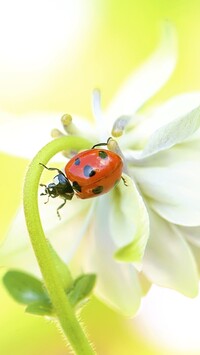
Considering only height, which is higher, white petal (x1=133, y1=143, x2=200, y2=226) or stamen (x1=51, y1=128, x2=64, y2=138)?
stamen (x1=51, y1=128, x2=64, y2=138)

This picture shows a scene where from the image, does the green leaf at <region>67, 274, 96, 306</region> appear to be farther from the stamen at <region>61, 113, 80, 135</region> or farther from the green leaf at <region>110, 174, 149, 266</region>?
the stamen at <region>61, 113, 80, 135</region>

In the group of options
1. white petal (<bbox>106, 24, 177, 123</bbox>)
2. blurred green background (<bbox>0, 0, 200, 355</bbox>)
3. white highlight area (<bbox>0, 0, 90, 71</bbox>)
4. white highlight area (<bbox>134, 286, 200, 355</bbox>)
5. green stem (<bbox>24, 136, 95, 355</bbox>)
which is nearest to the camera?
green stem (<bbox>24, 136, 95, 355</bbox>)

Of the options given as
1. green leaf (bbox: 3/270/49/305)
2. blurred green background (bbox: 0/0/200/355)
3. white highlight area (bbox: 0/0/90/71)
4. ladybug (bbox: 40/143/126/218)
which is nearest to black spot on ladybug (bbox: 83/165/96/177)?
ladybug (bbox: 40/143/126/218)

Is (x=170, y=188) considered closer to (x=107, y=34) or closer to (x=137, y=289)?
(x=137, y=289)

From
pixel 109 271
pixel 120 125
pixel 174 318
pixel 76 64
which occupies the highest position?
pixel 120 125

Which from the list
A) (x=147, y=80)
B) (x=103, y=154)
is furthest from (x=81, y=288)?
(x=147, y=80)

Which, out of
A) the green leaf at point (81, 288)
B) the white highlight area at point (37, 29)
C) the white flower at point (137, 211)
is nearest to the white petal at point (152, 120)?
the white flower at point (137, 211)

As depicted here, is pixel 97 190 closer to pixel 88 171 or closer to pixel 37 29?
pixel 88 171
